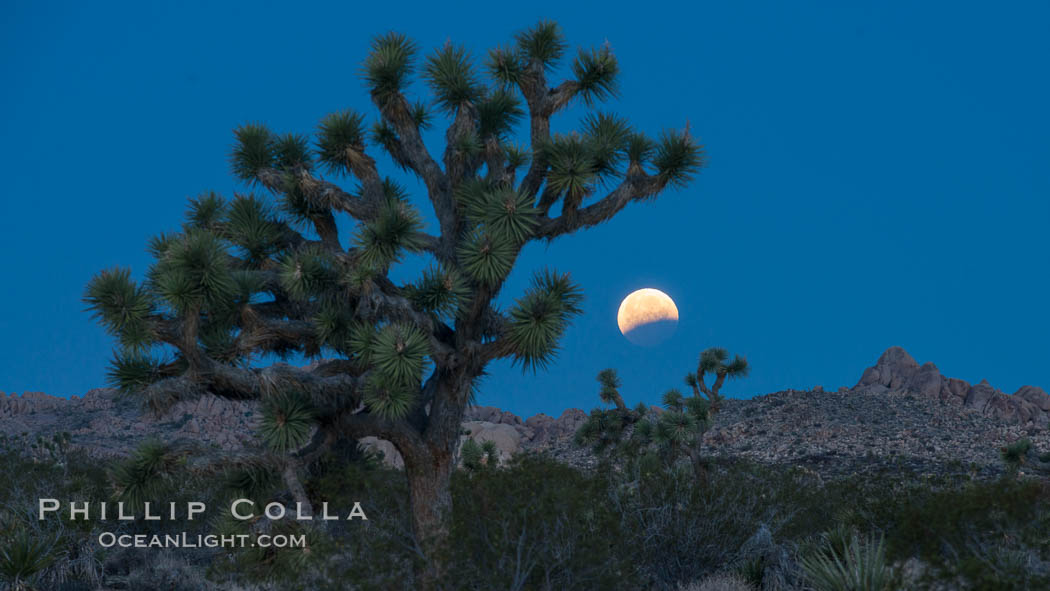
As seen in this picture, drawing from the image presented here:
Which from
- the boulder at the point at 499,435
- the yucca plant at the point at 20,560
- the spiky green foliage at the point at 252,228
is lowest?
the yucca plant at the point at 20,560

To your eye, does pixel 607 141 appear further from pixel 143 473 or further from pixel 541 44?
pixel 143 473

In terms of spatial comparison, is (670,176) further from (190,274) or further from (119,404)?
(119,404)

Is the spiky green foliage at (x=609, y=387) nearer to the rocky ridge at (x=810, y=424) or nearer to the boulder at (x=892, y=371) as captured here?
the rocky ridge at (x=810, y=424)

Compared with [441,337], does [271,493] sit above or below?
below

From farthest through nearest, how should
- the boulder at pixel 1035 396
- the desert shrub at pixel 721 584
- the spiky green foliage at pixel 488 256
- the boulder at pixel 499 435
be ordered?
the boulder at pixel 1035 396
the boulder at pixel 499 435
the spiky green foliage at pixel 488 256
the desert shrub at pixel 721 584

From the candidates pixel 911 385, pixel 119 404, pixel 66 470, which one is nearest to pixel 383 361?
pixel 119 404

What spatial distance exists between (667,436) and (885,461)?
610 inches

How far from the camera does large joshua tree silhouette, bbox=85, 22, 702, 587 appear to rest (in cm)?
940

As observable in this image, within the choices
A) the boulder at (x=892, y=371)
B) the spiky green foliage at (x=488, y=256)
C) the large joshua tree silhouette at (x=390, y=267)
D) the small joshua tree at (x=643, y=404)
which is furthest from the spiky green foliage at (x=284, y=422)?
the boulder at (x=892, y=371)

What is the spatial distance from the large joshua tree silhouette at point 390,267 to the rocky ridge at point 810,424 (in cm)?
2187

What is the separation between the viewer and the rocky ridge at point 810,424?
35.4 metres

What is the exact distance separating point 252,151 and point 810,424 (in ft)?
116

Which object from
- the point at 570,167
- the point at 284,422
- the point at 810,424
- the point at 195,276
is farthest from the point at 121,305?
the point at 810,424

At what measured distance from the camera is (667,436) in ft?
63.2
